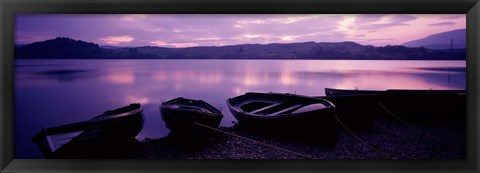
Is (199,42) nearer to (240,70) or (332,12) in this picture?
(240,70)

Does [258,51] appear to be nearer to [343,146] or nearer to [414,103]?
[343,146]

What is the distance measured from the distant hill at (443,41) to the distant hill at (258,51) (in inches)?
1.5

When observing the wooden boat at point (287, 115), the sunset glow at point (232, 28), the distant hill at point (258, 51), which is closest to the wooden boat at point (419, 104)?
the distant hill at point (258, 51)

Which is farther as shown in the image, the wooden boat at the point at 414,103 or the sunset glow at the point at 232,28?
the wooden boat at the point at 414,103

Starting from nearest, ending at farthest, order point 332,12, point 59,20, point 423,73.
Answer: point 332,12
point 59,20
point 423,73

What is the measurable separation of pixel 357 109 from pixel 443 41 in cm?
81

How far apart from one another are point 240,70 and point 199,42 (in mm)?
398

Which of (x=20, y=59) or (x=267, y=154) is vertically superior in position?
(x=20, y=59)

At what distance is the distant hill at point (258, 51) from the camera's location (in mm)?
2223

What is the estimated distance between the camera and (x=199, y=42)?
2.30 metres

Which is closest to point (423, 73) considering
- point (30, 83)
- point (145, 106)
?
point (145, 106)

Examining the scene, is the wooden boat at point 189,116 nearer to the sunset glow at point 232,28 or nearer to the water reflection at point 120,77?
the water reflection at point 120,77

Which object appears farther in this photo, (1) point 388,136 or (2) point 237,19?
(1) point 388,136

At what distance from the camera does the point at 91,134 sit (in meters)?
2.21
